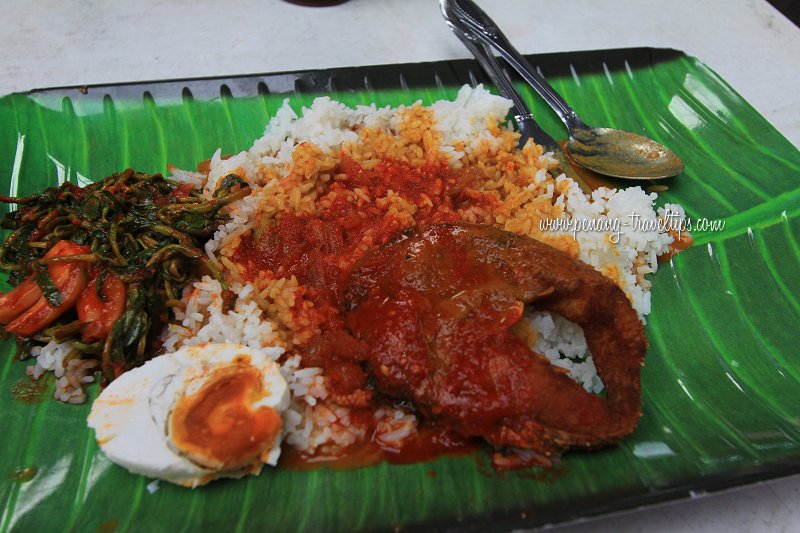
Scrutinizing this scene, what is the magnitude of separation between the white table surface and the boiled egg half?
4211mm

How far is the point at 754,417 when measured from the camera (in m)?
3.14

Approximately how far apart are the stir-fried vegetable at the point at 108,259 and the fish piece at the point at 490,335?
1.23 metres

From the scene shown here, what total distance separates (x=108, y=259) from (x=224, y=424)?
1435mm

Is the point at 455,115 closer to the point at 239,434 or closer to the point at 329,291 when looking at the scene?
the point at 329,291

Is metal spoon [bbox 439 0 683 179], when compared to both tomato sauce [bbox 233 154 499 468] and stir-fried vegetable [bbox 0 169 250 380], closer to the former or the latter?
tomato sauce [bbox 233 154 499 468]

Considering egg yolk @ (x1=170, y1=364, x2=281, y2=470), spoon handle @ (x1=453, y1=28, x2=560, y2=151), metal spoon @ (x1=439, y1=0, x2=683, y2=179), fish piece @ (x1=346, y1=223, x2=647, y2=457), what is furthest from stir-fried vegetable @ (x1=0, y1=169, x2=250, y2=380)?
metal spoon @ (x1=439, y1=0, x2=683, y2=179)

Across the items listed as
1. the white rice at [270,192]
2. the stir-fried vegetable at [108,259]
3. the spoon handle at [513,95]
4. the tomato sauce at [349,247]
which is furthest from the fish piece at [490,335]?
the spoon handle at [513,95]

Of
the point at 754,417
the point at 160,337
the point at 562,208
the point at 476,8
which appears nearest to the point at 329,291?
the point at 160,337

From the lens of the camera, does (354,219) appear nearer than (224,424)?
No

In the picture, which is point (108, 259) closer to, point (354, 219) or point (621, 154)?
point (354, 219)

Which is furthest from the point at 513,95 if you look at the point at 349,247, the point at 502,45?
the point at 349,247

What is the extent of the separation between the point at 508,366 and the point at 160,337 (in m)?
2.18

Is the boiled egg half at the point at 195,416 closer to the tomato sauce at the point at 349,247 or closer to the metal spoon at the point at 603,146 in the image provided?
the tomato sauce at the point at 349,247

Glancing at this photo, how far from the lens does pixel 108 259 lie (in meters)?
3.46
